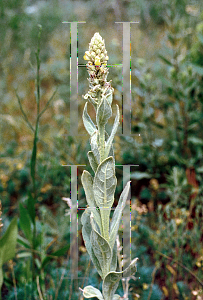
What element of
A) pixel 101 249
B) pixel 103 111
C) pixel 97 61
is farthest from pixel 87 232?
pixel 97 61

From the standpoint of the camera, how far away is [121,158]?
2.21 m

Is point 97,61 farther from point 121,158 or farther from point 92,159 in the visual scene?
point 121,158

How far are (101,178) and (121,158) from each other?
1.41 metres

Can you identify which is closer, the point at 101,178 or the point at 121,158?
the point at 101,178

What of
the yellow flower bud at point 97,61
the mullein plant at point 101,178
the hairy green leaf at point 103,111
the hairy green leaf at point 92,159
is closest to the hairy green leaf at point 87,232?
the mullein plant at point 101,178

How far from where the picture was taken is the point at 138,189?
2164 millimetres

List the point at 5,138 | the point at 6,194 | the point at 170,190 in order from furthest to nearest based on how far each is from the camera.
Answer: the point at 5,138
the point at 6,194
the point at 170,190

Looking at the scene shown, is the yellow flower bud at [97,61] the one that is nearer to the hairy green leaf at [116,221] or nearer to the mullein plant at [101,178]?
the mullein plant at [101,178]

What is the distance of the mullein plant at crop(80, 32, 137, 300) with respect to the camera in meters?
0.81

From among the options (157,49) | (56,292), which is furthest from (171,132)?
(157,49)

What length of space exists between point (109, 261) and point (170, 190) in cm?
103

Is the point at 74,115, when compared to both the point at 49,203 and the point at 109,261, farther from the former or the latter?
the point at 49,203

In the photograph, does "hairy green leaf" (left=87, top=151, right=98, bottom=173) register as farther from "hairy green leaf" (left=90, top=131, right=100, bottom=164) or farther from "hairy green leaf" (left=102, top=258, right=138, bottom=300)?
"hairy green leaf" (left=102, top=258, right=138, bottom=300)

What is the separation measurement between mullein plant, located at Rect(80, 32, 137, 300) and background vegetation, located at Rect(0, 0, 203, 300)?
32 centimetres
